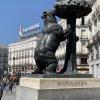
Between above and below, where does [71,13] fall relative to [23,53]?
below

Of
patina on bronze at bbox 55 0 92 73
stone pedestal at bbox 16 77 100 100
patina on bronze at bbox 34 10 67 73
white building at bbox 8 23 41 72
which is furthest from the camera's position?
white building at bbox 8 23 41 72

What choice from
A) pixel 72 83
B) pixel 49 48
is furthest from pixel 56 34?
pixel 72 83

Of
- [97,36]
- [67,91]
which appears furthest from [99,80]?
[97,36]

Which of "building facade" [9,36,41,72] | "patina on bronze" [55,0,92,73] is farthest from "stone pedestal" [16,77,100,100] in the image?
"building facade" [9,36,41,72]

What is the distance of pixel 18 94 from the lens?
461 inches

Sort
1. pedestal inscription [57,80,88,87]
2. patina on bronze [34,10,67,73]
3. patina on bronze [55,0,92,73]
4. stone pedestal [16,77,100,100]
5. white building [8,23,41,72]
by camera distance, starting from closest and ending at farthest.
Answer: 1. stone pedestal [16,77,100,100]
2. pedestal inscription [57,80,88,87]
3. patina on bronze [34,10,67,73]
4. patina on bronze [55,0,92,73]
5. white building [8,23,41,72]

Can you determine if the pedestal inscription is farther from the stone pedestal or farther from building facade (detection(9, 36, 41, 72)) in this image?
building facade (detection(9, 36, 41, 72))

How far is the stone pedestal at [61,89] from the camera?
9.63m

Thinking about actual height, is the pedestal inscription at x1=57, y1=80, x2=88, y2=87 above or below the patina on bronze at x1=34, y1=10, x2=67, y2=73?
below

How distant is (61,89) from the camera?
32.4 feet

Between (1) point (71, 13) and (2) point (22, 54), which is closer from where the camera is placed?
(1) point (71, 13)

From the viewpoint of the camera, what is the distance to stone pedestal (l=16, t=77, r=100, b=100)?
9633mm

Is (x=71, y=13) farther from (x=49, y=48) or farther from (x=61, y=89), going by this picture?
(x=61, y=89)

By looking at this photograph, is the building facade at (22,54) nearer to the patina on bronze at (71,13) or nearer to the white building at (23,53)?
the white building at (23,53)
